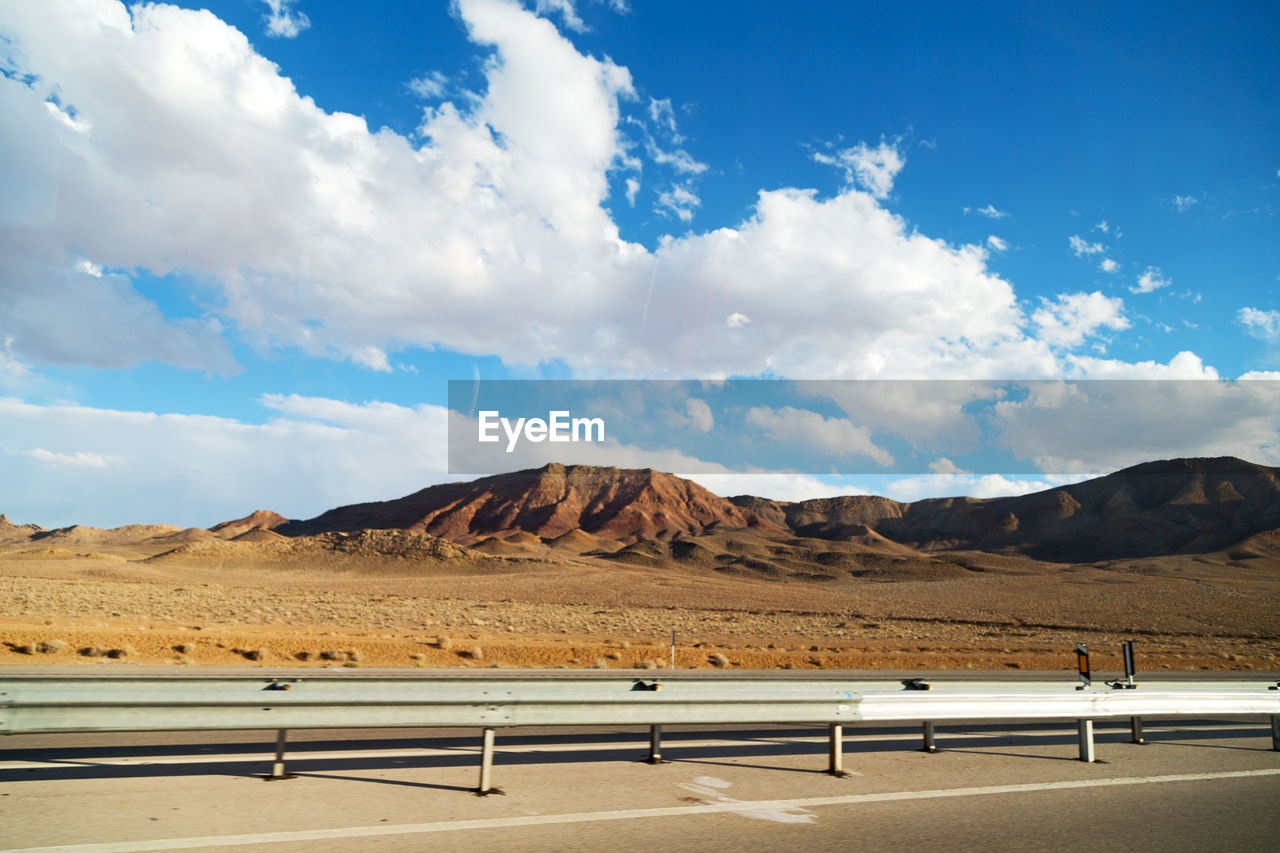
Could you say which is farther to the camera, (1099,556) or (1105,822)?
(1099,556)

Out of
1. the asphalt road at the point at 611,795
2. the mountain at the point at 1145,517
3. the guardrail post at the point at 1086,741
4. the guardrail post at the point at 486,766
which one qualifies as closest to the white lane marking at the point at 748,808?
the asphalt road at the point at 611,795

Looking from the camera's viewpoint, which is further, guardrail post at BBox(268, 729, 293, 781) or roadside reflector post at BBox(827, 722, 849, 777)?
roadside reflector post at BBox(827, 722, 849, 777)

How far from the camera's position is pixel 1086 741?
27.2 feet

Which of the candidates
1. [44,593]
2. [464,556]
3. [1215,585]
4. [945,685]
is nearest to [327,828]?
[945,685]

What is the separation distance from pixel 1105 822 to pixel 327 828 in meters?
5.32

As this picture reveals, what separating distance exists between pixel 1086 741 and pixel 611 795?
5.15 metres

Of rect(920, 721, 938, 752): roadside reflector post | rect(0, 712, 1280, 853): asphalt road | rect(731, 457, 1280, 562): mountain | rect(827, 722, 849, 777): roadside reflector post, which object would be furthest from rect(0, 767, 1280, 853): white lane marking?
rect(731, 457, 1280, 562): mountain

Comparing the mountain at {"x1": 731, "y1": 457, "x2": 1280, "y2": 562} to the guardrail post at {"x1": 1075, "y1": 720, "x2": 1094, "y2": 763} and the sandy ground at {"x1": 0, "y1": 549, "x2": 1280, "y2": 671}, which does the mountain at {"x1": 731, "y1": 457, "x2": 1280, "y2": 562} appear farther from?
the guardrail post at {"x1": 1075, "y1": 720, "x2": 1094, "y2": 763}

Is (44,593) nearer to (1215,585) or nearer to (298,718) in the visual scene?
(298,718)

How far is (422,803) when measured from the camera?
584 cm

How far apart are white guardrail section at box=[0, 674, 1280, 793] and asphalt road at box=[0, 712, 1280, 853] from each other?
0.50 metres

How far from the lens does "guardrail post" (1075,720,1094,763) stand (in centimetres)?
827

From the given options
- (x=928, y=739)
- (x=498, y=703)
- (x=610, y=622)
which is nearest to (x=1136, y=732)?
(x=928, y=739)

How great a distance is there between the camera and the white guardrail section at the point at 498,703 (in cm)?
548
